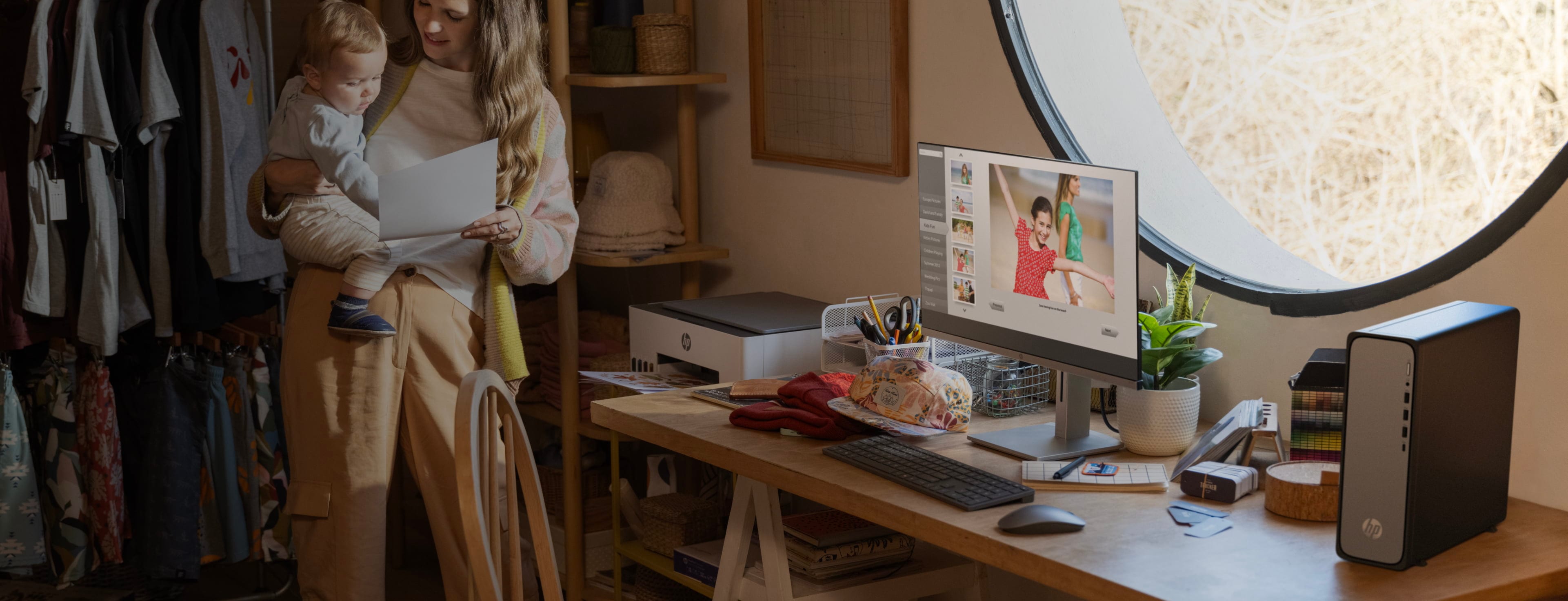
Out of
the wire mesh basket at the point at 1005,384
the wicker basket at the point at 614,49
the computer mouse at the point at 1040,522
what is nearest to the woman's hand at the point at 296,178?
the wicker basket at the point at 614,49

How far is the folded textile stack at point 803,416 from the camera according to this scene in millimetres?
1886

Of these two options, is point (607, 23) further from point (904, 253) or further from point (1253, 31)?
point (1253, 31)

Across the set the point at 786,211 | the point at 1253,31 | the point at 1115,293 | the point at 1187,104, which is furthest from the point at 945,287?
the point at 1187,104

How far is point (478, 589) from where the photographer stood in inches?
49.2

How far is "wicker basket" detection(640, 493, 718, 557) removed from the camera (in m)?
2.54

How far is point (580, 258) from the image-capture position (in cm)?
280

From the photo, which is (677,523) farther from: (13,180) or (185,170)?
(13,180)

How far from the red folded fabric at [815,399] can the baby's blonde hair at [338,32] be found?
0.89 metres

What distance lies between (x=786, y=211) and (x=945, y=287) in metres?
0.91

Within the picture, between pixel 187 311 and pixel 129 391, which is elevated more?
pixel 187 311

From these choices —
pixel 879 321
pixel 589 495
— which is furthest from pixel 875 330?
pixel 589 495

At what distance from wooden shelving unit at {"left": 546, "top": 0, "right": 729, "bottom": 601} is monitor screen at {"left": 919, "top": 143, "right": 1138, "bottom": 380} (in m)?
0.96

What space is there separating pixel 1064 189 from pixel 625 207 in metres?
1.32

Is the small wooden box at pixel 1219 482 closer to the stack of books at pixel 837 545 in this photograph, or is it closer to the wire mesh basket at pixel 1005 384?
the wire mesh basket at pixel 1005 384
